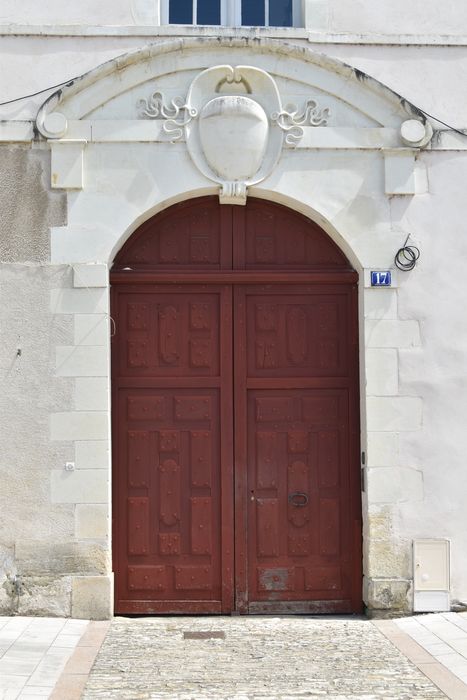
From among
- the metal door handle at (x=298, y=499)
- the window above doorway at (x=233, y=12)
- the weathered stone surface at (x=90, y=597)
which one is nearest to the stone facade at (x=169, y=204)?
the weathered stone surface at (x=90, y=597)

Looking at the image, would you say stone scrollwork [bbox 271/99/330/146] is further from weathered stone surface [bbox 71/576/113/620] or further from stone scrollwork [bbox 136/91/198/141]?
weathered stone surface [bbox 71/576/113/620]

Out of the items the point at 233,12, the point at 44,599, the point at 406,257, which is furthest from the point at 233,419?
the point at 233,12

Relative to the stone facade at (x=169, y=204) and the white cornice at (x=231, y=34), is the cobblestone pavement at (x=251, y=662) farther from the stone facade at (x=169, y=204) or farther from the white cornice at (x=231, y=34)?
the white cornice at (x=231, y=34)

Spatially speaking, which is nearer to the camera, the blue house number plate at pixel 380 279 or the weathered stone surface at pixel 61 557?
the weathered stone surface at pixel 61 557

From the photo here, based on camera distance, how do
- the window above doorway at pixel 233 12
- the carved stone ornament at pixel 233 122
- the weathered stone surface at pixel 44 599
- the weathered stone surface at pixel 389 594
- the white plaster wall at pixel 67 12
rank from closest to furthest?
the weathered stone surface at pixel 44 599, the weathered stone surface at pixel 389 594, the carved stone ornament at pixel 233 122, the white plaster wall at pixel 67 12, the window above doorway at pixel 233 12

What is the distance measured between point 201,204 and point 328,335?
1.43 m

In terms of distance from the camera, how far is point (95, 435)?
21.8 feet

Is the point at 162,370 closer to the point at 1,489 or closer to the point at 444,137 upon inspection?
the point at 1,489

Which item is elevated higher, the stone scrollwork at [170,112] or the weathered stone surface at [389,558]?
the stone scrollwork at [170,112]

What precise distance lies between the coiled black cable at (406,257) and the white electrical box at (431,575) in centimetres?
206

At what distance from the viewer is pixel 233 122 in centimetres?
677

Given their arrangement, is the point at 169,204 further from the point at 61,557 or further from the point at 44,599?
the point at 44,599

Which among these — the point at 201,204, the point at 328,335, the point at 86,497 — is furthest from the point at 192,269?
the point at 86,497

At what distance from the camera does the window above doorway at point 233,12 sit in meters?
7.16
